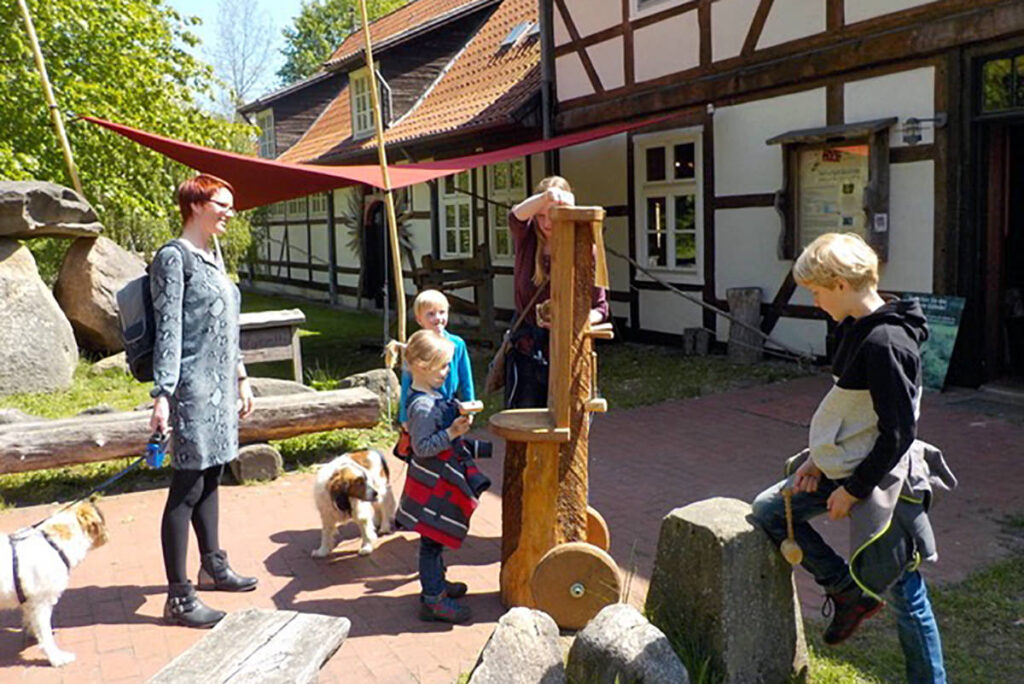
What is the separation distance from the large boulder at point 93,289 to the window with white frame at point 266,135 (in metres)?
13.1

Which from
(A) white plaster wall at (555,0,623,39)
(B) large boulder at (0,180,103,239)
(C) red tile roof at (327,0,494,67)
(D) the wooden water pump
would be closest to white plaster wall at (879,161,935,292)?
(A) white plaster wall at (555,0,623,39)

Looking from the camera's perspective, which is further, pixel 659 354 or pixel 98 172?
pixel 98 172

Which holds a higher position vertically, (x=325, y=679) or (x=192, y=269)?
(x=192, y=269)

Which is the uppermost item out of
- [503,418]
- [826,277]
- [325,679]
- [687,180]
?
[687,180]

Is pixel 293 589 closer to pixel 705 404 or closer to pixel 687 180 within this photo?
pixel 705 404

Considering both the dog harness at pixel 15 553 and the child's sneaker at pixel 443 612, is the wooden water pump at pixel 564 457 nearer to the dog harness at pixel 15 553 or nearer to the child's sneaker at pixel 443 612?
the child's sneaker at pixel 443 612

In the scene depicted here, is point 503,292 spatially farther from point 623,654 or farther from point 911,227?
point 623,654

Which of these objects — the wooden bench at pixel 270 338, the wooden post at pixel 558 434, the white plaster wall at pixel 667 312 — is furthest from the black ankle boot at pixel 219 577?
the white plaster wall at pixel 667 312

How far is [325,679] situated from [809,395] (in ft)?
18.9

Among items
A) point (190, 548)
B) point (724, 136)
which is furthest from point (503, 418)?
point (724, 136)

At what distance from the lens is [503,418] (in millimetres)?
3594

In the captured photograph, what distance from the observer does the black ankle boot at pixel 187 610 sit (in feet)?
12.3

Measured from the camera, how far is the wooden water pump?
3.44 metres

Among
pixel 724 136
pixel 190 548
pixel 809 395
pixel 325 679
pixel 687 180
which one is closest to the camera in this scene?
pixel 325 679
